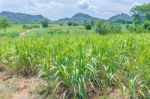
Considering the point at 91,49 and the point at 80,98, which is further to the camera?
the point at 91,49

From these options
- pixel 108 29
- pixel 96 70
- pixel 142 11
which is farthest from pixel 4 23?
pixel 96 70

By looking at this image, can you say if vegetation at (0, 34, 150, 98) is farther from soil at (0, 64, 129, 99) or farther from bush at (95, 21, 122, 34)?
bush at (95, 21, 122, 34)

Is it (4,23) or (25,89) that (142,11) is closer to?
(4,23)

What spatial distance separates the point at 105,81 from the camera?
3971 millimetres

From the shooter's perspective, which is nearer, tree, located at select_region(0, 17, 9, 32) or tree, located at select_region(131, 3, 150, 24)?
tree, located at select_region(131, 3, 150, 24)

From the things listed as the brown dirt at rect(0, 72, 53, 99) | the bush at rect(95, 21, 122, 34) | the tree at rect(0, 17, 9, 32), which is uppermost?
the brown dirt at rect(0, 72, 53, 99)

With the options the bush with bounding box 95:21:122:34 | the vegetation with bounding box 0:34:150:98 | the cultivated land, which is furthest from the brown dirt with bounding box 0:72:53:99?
the bush with bounding box 95:21:122:34

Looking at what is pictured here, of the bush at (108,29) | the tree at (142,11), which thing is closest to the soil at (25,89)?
the bush at (108,29)

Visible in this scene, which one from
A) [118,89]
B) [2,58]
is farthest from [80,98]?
[2,58]

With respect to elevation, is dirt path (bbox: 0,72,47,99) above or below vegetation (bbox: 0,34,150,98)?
below

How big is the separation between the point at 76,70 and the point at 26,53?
1.34 meters

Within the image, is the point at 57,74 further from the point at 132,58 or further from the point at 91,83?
the point at 132,58

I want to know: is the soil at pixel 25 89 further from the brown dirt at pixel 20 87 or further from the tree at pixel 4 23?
the tree at pixel 4 23

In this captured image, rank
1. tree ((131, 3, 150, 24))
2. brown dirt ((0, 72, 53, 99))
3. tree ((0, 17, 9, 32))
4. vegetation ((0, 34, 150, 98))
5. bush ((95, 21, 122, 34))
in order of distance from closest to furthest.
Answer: vegetation ((0, 34, 150, 98))
brown dirt ((0, 72, 53, 99))
bush ((95, 21, 122, 34))
tree ((131, 3, 150, 24))
tree ((0, 17, 9, 32))
